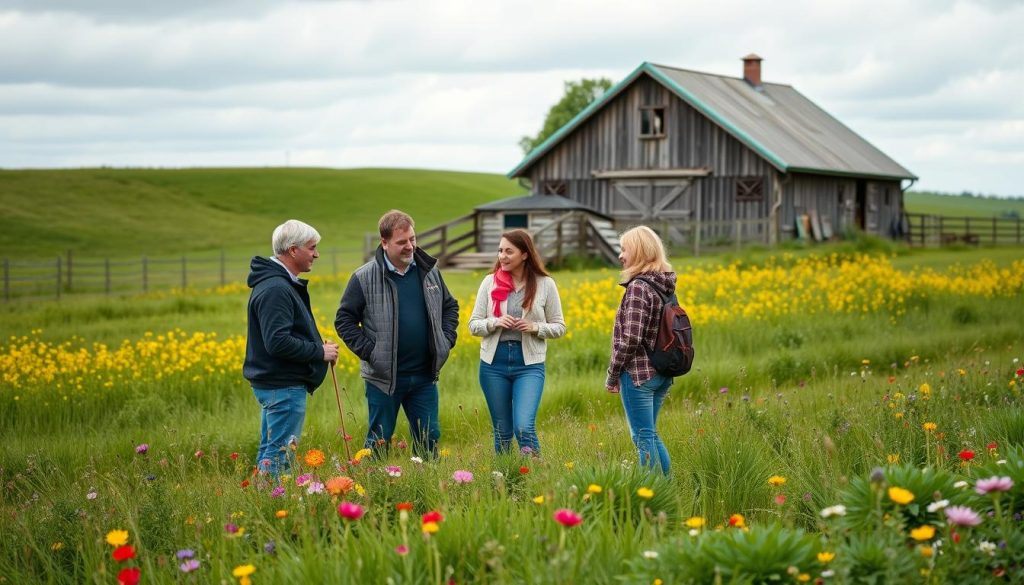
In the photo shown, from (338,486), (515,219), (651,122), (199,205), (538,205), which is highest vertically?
(651,122)

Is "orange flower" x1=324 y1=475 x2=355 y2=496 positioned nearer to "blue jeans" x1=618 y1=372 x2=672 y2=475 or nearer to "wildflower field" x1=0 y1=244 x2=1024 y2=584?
"wildflower field" x1=0 y1=244 x2=1024 y2=584

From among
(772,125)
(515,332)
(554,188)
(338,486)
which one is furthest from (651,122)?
(338,486)

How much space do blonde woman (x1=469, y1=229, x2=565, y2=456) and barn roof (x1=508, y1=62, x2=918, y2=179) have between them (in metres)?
24.9

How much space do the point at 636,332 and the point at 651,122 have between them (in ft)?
94.7

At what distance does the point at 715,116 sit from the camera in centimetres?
3172

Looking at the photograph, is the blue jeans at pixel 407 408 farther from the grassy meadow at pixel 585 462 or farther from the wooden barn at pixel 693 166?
the wooden barn at pixel 693 166

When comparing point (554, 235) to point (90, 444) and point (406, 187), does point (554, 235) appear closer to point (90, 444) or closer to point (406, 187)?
point (90, 444)

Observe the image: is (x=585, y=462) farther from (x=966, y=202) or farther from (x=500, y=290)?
(x=966, y=202)

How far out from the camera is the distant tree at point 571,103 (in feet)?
194

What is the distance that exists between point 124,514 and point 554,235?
85.9ft

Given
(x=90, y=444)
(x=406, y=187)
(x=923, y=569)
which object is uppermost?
(x=406, y=187)

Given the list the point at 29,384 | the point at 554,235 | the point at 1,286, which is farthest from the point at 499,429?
the point at 1,286

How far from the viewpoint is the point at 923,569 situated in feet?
11.3

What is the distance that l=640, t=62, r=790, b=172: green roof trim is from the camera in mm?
30766
